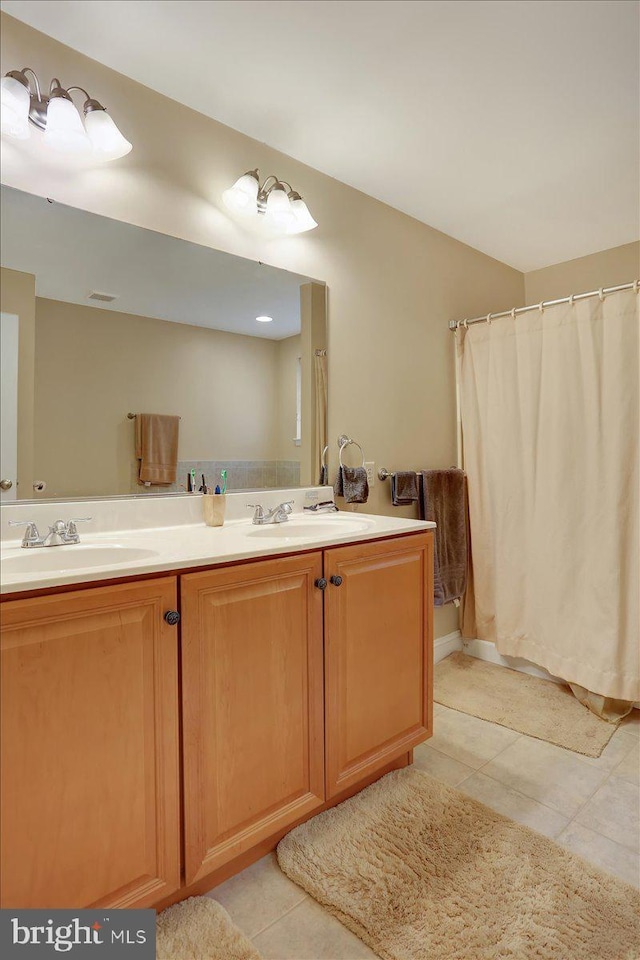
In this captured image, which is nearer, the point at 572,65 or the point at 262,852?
the point at 262,852

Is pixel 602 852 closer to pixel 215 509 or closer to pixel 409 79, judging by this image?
pixel 215 509

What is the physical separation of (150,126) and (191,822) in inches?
82.1

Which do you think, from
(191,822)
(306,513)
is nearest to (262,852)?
(191,822)

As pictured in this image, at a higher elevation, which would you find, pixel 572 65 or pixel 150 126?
pixel 572 65

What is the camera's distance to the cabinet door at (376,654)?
150 centimetres

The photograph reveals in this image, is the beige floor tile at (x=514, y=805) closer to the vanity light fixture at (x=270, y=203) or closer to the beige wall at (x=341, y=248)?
the beige wall at (x=341, y=248)

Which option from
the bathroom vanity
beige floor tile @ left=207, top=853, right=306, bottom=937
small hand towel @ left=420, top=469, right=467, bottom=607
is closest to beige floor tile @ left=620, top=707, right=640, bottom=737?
small hand towel @ left=420, top=469, right=467, bottom=607

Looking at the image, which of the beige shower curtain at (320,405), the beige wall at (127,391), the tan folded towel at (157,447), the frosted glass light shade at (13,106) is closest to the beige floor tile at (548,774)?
the beige shower curtain at (320,405)

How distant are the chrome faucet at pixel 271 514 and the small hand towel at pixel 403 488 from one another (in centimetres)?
66

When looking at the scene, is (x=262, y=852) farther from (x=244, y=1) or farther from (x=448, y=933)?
(x=244, y=1)

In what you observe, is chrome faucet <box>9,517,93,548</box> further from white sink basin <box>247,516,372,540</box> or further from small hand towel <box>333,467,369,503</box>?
small hand towel <box>333,467,369,503</box>

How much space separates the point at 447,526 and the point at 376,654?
1.16m

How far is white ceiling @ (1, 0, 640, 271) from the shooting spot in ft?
4.67

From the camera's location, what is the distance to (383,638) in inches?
64.7
